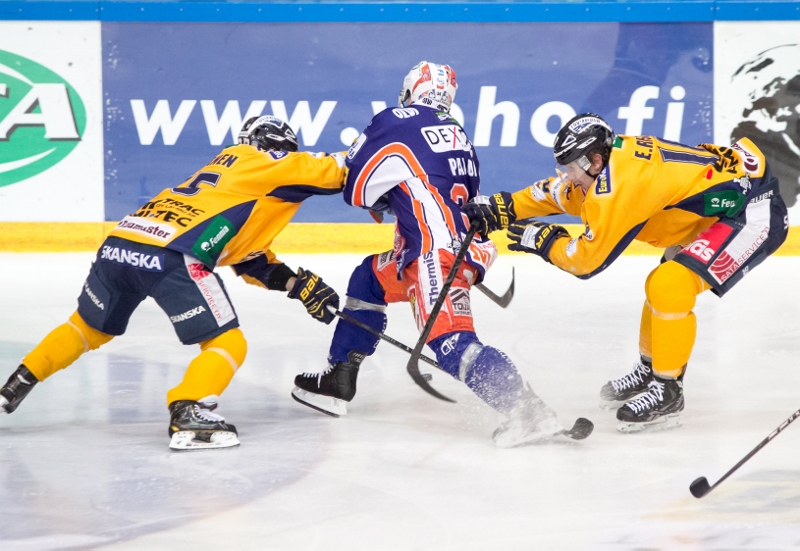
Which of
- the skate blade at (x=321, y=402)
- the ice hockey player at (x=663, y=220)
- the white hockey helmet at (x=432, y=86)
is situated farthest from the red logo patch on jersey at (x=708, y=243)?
the skate blade at (x=321, y=402)

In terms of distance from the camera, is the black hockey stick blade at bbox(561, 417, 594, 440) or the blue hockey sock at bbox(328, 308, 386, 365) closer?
the black hockey stick blade at bbox(561, 417, 594, 440)

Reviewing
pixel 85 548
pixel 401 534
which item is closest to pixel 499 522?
pixel 401 534

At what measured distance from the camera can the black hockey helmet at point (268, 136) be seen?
342 centimetres

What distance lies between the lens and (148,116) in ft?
21.9

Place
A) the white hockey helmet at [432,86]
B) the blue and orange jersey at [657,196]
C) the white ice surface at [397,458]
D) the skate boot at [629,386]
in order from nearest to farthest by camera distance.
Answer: the white ice surface at [397,458], the blue and orange jersey at [657,196], the white hockey helmet at [432,86], the skate boot at [629,386]

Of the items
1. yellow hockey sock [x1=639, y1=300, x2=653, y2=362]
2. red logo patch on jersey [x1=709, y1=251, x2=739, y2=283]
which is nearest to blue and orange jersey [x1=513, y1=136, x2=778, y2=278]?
red logo patch on jersey [x1=709, y1=251, x2=739, y2=283]

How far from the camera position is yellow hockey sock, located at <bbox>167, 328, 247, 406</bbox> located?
3074mm

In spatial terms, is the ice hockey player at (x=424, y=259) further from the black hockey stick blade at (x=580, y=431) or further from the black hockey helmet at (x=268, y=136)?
the black hockey helmet at (x=268, y=136)

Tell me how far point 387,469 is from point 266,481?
0.32 meters

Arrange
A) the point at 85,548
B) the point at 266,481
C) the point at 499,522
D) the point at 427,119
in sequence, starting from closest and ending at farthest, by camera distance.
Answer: the point at 85,548 → the point at 499,522 → the point at 266,481 → the point at 427,119

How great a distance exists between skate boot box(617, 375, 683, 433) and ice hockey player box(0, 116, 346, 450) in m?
0.96

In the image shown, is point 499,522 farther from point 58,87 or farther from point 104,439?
point 58,87

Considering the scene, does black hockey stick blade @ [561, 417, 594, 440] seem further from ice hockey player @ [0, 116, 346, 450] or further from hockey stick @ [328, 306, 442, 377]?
ice hockey player @ [0, 116, 346, 450]

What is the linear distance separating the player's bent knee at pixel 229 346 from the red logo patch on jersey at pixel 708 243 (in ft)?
4.46
